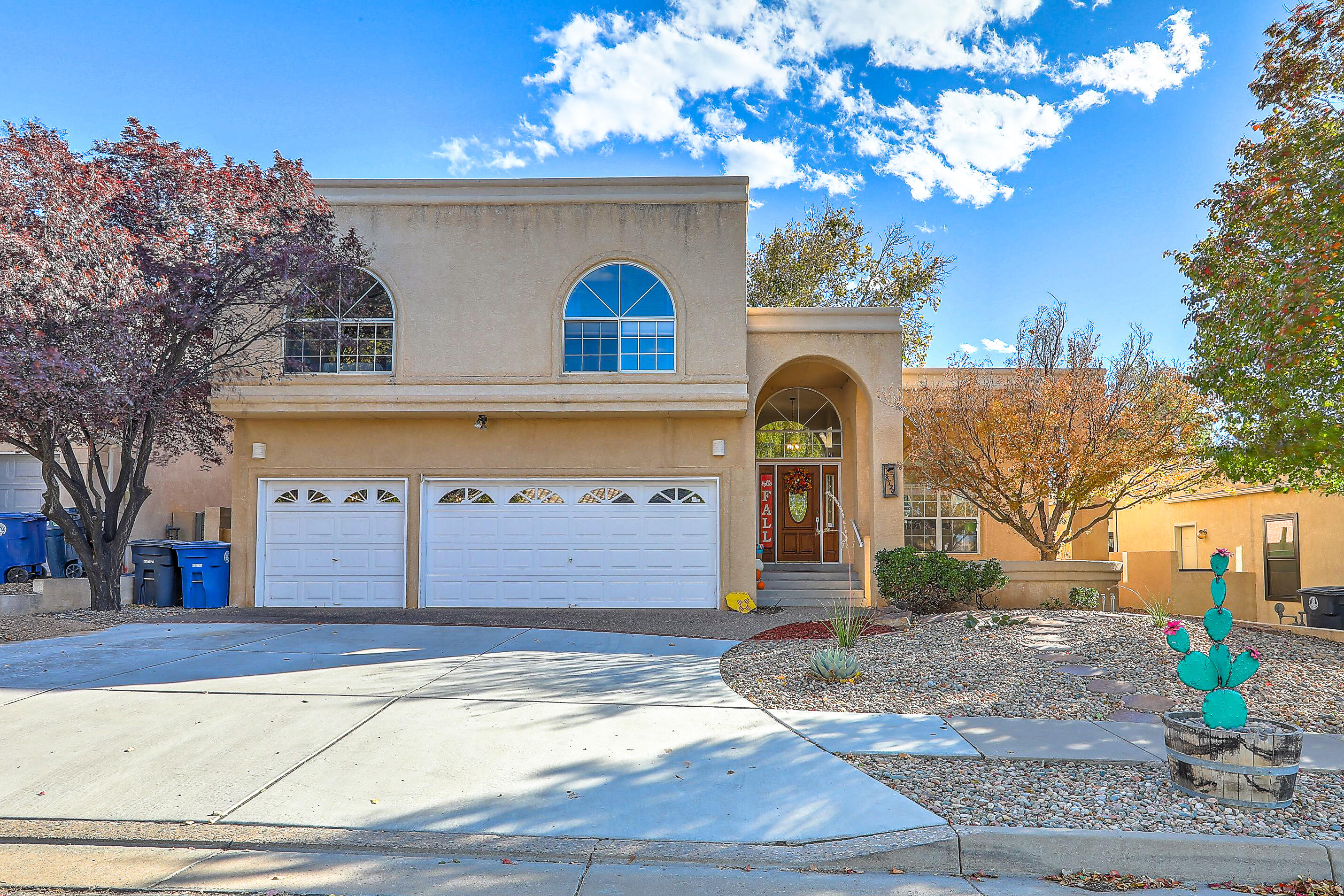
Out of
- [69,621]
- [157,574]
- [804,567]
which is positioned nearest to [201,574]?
[157,574]

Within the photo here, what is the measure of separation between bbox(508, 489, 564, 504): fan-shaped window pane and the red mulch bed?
4.54m

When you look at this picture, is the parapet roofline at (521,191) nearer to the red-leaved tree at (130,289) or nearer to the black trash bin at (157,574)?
the red-leaved tree at (130,289)

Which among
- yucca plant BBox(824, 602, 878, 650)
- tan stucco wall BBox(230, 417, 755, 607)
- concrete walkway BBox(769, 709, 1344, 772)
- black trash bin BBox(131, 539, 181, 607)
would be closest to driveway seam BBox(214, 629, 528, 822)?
concrete walkway BBox(769, 709, 1344, 772)

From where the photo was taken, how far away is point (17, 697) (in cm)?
→ 675

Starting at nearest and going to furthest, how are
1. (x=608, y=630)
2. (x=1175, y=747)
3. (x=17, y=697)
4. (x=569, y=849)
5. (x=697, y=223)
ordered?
(x=569, y=849) < (x=1175, y=747) < (x=17, y=697) < (x=608, y=630) < (x=697, y=223)

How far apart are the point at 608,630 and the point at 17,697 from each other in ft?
20.4

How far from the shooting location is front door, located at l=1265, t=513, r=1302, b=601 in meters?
16.2

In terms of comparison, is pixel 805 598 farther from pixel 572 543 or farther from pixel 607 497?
pixel 572 543

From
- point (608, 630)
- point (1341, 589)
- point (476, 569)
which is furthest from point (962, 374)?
point (476, 569)

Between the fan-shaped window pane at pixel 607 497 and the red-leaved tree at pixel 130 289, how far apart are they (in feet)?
17.6

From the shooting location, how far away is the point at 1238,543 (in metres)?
18.2

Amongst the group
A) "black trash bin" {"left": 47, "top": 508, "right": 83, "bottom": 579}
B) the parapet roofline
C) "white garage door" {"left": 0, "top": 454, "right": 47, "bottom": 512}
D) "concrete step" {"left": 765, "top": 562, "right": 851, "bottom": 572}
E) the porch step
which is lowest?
the porch step

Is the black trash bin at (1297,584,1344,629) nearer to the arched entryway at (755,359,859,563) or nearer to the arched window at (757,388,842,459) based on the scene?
the arched entryway at (755,359,859,563)

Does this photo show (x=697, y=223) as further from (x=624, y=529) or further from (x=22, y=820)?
(x=22, y=820)
